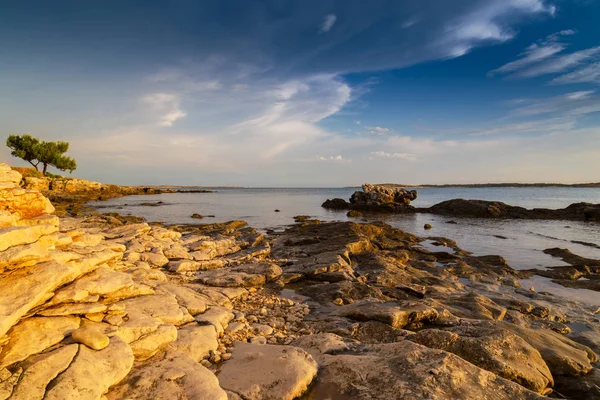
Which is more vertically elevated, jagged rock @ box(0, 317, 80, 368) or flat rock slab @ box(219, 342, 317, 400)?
jagged rock @ box(0, 317, 80, 368)

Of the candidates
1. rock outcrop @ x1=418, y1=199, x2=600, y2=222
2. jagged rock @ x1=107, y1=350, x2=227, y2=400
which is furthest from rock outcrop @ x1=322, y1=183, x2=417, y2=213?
jagged rock @ x1=107, y1=350, x2=227, y2=400

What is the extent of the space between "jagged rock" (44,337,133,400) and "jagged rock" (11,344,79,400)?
0.08 m

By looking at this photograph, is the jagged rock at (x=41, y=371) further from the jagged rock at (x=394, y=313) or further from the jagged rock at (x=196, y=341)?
the jagged rock at (x=394, y=313)

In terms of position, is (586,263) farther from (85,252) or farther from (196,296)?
(85,252)

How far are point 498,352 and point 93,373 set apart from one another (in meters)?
6.89

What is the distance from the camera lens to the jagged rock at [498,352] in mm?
5267

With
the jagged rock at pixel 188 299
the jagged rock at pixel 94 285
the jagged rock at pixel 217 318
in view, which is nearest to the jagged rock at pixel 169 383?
the jagged rock at pixel 217 318

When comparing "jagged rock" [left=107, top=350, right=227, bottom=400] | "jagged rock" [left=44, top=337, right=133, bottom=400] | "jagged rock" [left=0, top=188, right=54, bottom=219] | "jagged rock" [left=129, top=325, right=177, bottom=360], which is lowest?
"jagged rock" [left=107, top=350, right=227, bottom=400]

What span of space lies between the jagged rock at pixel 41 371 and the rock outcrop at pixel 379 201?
52111 mm

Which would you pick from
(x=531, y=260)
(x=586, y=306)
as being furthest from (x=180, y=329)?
(x=531, y=260)

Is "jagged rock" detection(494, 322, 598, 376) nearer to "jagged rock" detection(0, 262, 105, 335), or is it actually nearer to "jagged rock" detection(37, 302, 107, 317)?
"jagged rock" detection(37, 302, 107, 317)

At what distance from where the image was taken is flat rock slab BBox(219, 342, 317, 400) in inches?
186

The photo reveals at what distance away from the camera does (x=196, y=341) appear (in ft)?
19.9

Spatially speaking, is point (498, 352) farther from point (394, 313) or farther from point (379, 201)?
point (379, 201)
